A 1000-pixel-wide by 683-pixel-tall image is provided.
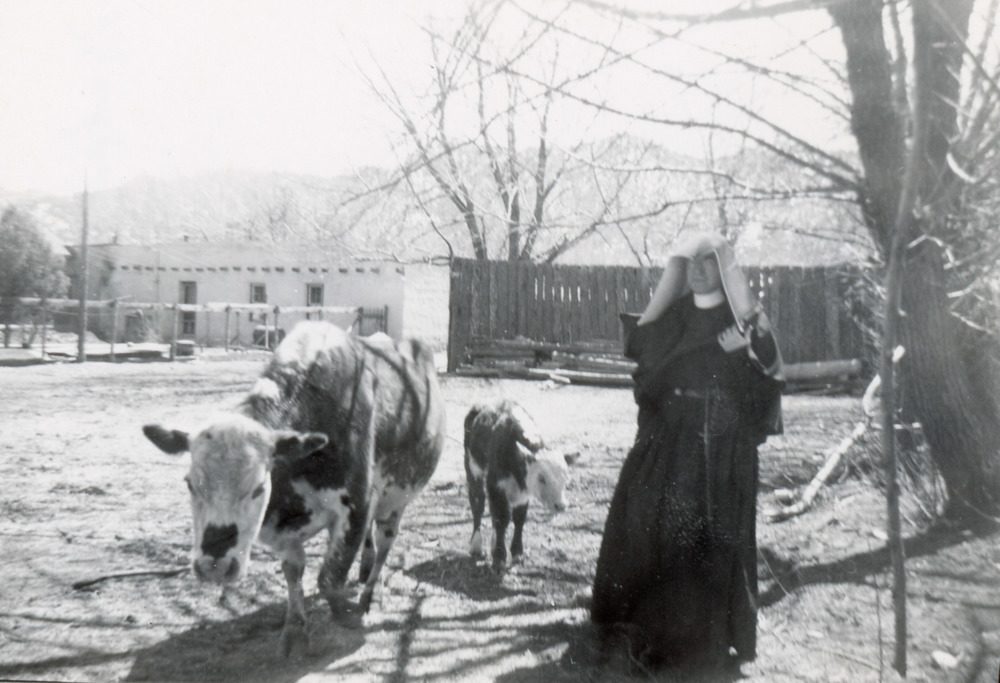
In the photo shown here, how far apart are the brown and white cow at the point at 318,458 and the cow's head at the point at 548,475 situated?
433 millimetres

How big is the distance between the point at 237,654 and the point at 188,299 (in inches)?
48.7

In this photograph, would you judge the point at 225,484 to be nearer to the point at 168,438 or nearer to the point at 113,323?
the point at 168,438

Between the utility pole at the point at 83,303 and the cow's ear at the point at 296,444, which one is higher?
the utility pole at the point at 83,303

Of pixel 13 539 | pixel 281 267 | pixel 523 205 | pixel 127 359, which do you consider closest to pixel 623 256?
pixel 523 205

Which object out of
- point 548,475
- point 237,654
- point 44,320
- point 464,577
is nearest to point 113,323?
point 44,320

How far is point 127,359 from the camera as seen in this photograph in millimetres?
2832

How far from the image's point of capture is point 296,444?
227 cm

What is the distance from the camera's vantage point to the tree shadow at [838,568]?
8.64 ft

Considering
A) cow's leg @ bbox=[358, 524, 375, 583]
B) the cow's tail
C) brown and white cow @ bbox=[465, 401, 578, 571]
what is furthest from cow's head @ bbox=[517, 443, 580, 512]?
cow's leg @ bbox=[358, 524, 375, 583]

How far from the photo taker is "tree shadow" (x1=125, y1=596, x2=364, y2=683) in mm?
2344

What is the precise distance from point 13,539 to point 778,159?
2875mm

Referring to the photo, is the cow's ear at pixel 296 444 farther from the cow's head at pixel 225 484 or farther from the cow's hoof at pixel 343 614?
the cow's hoof at pixel 343 614

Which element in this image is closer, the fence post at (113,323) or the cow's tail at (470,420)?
the fence post at (113,323)

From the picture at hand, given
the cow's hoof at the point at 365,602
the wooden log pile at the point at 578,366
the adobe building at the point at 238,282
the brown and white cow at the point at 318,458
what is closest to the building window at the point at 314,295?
the adobe building at the point at 238,282
